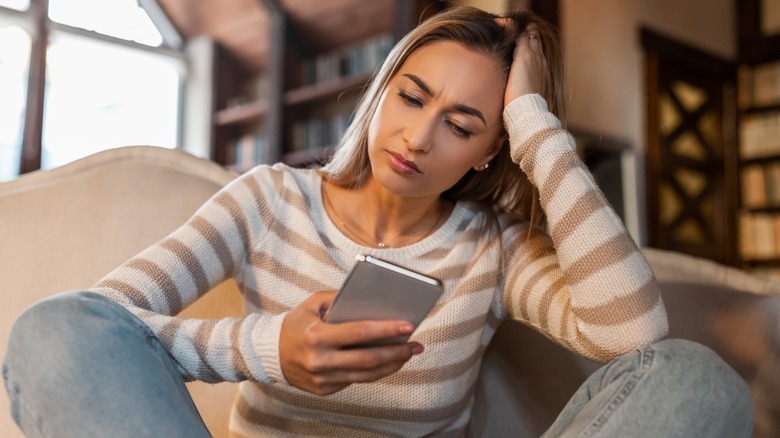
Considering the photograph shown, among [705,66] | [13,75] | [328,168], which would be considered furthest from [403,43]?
[705,66]

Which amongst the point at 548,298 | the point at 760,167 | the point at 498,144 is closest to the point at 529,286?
the point at 548,298

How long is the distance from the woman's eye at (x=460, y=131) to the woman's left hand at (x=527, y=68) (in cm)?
8

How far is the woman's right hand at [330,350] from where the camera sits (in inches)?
30.9

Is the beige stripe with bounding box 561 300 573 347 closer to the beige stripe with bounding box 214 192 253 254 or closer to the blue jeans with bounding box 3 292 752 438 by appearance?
the blue jeans with bounding box 3 292 752 438

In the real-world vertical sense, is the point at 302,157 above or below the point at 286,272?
below

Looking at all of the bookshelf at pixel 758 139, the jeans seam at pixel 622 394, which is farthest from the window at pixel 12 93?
the bookshelf at pixel 758 139

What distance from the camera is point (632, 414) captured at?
797 mm

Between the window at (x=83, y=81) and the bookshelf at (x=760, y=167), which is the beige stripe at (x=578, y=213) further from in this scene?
the bookshelf at (x=760, y=167)

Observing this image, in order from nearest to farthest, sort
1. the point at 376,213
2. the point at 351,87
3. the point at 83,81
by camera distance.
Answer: the point at 376,213 → the point at 351,87 → the point at 83,81

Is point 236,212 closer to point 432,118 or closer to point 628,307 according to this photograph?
point 432,118

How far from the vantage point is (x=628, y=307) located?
1052 mm

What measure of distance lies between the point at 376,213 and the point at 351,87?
2713 mm

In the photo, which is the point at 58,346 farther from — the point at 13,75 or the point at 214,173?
the point at 13,75

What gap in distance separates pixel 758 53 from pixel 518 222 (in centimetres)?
463
